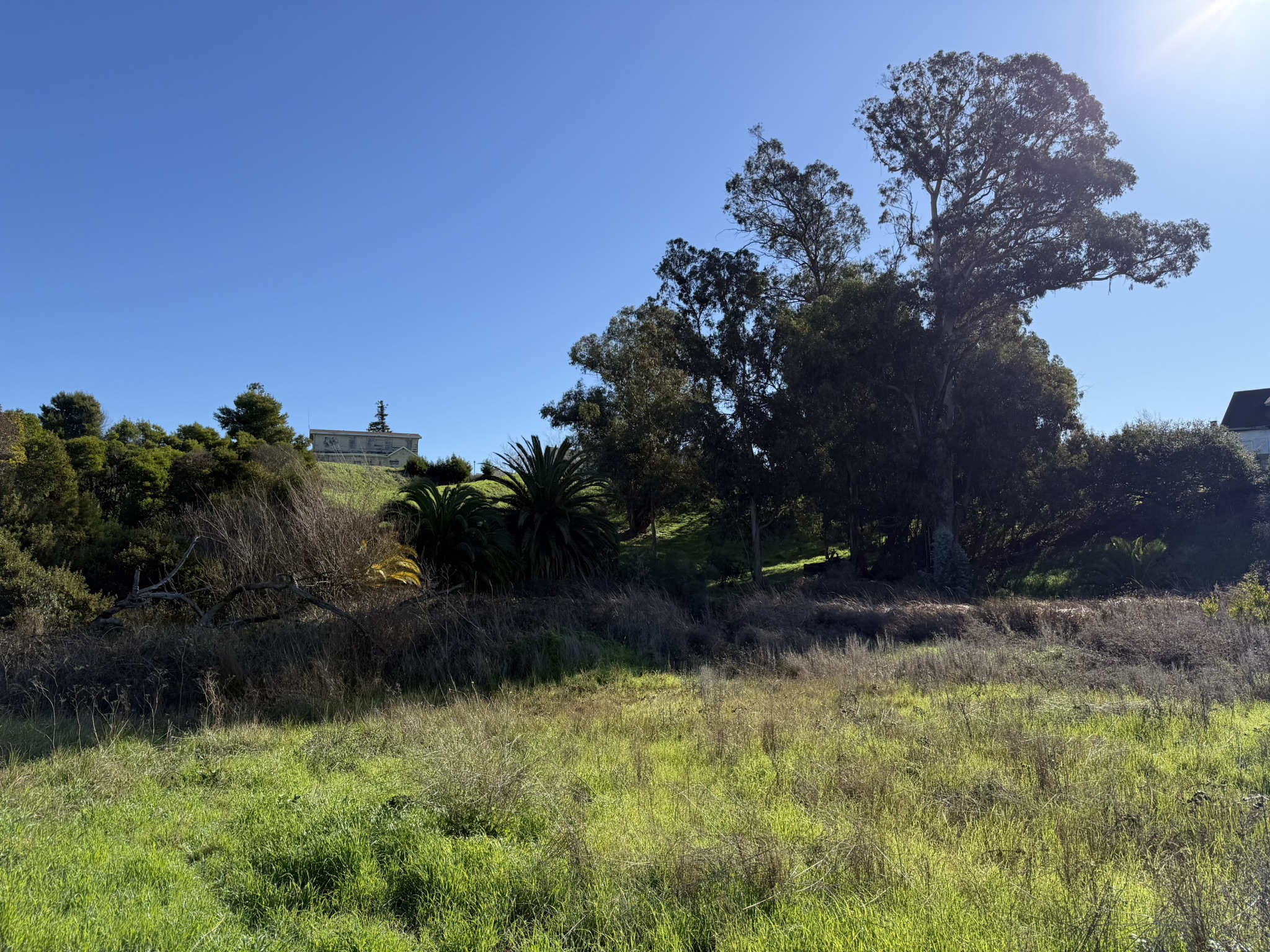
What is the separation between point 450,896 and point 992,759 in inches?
156

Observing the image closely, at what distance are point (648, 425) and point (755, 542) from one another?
5307mm

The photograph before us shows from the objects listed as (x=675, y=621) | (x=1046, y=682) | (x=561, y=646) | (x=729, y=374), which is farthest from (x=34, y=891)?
(x=729, y=374)

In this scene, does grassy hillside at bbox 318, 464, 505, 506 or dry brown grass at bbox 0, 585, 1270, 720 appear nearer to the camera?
dry brown grass at bbox 0, 585, 1270, 720

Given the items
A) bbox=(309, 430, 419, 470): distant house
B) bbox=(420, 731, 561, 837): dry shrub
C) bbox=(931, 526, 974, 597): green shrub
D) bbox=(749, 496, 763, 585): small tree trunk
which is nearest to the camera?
bbox=(420, 731, 561, 837): dry shrub

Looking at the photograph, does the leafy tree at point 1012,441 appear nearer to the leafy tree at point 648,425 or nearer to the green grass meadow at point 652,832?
the leafy tree at point 648,425

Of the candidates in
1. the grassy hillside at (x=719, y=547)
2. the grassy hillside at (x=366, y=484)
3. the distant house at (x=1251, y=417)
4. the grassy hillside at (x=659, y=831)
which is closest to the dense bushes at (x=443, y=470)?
the grassy hillside at (x=366, y=484)

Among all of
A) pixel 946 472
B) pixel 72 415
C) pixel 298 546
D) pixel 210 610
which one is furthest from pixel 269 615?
pixel 72 415

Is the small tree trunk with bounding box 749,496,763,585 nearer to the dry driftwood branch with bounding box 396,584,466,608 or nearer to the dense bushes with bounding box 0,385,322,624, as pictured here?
the dry driftwood branch with bounding box 396,584,466,608

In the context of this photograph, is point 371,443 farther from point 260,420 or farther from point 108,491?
point 108,491

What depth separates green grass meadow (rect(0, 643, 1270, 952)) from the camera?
3123 mm

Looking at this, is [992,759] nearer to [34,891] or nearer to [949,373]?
[34,891]

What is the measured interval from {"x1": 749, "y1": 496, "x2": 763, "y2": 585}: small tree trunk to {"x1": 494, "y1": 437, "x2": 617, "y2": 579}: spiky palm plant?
4.80 m

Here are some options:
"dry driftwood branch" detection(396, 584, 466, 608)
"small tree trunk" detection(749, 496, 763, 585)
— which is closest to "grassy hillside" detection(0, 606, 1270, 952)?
"dry driftwood branch" detection(396, 584, 466, 608)

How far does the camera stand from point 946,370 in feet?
68.2
